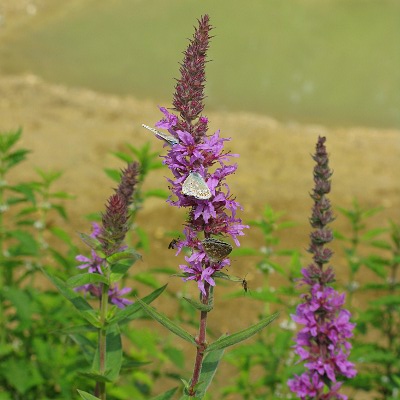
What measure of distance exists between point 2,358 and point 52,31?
57.3 feet

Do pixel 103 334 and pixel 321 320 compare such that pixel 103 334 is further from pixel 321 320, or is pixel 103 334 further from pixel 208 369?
pixel 321 320

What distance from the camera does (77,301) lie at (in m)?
3.28

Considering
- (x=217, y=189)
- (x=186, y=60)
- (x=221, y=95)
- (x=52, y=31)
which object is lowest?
(x=217, y=189)

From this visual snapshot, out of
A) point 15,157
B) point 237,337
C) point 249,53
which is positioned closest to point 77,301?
point 237,337

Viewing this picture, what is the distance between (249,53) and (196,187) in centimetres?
1867

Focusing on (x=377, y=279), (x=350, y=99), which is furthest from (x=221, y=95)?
(x=377, y=279)

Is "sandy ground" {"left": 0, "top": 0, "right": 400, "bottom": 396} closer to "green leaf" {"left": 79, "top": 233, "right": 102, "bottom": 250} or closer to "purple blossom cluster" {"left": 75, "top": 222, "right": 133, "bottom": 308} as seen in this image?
"purple blossom cluster" {"left": 75, "top": 222, "right": 133, "bottom": 308}

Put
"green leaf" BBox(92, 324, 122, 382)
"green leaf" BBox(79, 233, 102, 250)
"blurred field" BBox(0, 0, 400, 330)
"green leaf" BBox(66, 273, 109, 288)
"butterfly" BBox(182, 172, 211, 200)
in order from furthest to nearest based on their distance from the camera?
1. "blurred field" BBox(0, 0, 400, 330)
2. "green leaf" BBox(92, 324, 122, 382)
3. "green leaf" BBox(79, 233, 102, 250)
4. "green leaf" BBox(66, 273, 109, 288)
5. "butterfly" BBox(182, 172, 211, 200)

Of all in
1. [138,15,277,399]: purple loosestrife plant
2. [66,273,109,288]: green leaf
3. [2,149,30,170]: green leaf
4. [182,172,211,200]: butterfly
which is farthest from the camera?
[2,149,30,170]: green leaf

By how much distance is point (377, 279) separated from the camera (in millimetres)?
9539

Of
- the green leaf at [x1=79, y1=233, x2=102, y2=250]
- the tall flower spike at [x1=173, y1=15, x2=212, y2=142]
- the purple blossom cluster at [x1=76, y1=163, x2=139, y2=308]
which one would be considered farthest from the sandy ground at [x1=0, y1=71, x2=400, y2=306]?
the tall flower spike at [x1=173, y1=15, x2=212, y2=142]

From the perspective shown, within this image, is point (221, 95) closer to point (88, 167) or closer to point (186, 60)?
point (88, 167)

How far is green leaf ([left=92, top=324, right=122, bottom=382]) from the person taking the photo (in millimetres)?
3186

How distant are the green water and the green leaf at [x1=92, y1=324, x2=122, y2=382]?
14.5m
